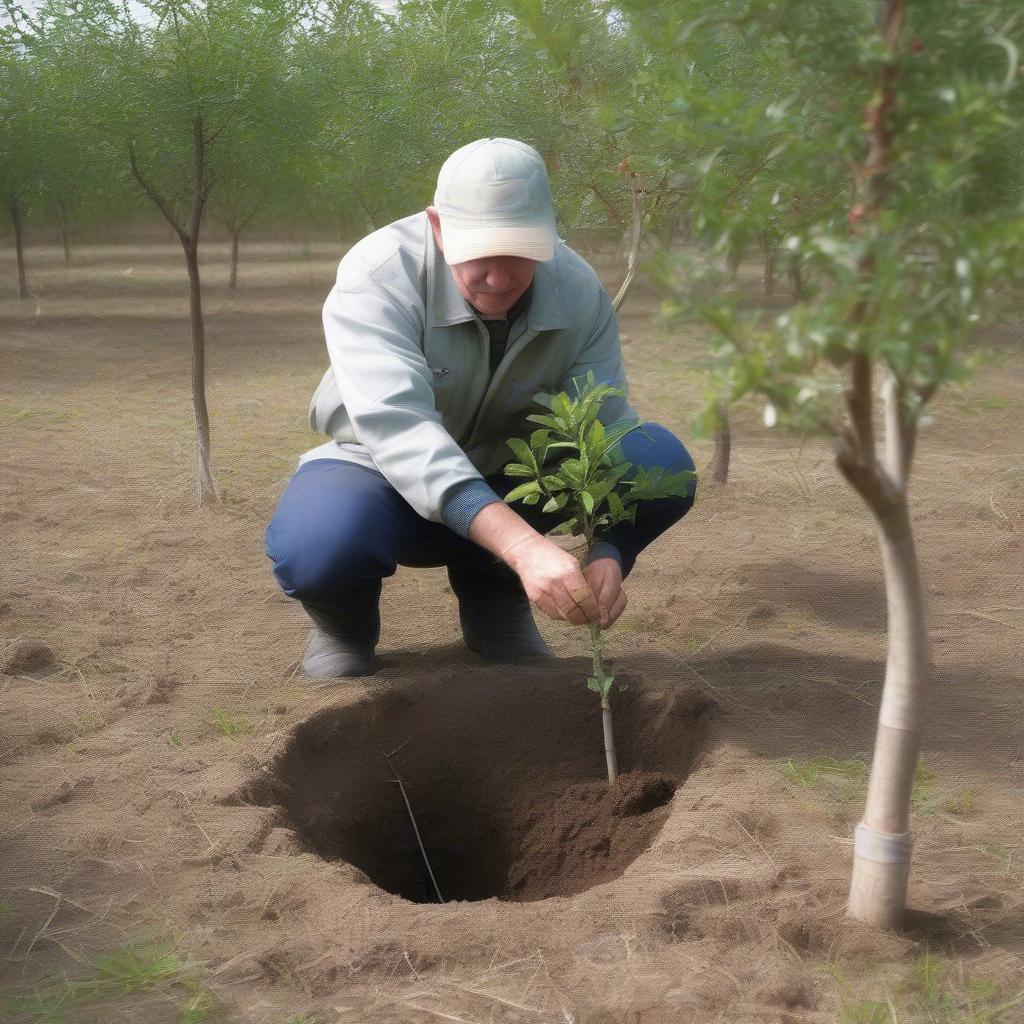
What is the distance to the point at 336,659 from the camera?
3.39m

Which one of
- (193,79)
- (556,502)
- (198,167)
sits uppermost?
(193,79)

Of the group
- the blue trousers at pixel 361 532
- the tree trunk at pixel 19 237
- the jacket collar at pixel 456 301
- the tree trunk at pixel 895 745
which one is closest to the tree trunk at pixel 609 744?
the blue trousers at pixel 361 532

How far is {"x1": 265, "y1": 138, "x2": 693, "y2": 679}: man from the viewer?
2.83 meters

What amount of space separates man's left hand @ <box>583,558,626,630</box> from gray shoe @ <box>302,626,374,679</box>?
86cm

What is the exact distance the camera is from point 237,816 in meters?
2.61

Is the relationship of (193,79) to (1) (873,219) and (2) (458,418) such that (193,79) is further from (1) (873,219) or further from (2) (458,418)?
(1) (873,219)

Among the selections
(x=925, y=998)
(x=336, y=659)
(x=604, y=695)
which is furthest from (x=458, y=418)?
(x=925, y=998)

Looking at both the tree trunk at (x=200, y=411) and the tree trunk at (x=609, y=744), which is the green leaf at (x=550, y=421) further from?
the tree trunk at (x=200, y=411)

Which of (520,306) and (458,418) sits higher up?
(520,306)

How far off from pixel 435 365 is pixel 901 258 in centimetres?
167

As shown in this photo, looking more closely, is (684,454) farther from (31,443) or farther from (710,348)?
(31,443)

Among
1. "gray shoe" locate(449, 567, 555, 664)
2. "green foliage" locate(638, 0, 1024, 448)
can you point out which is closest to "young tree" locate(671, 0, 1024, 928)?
"green foliage" locate(638, 0, 1024, 448)

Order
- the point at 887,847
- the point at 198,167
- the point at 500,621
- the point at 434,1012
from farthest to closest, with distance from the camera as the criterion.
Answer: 1. the point at 198,167
2. the point at 500,621
3. the point at 887,847
4. the point at 434,1012

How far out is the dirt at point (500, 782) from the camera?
2082mm
